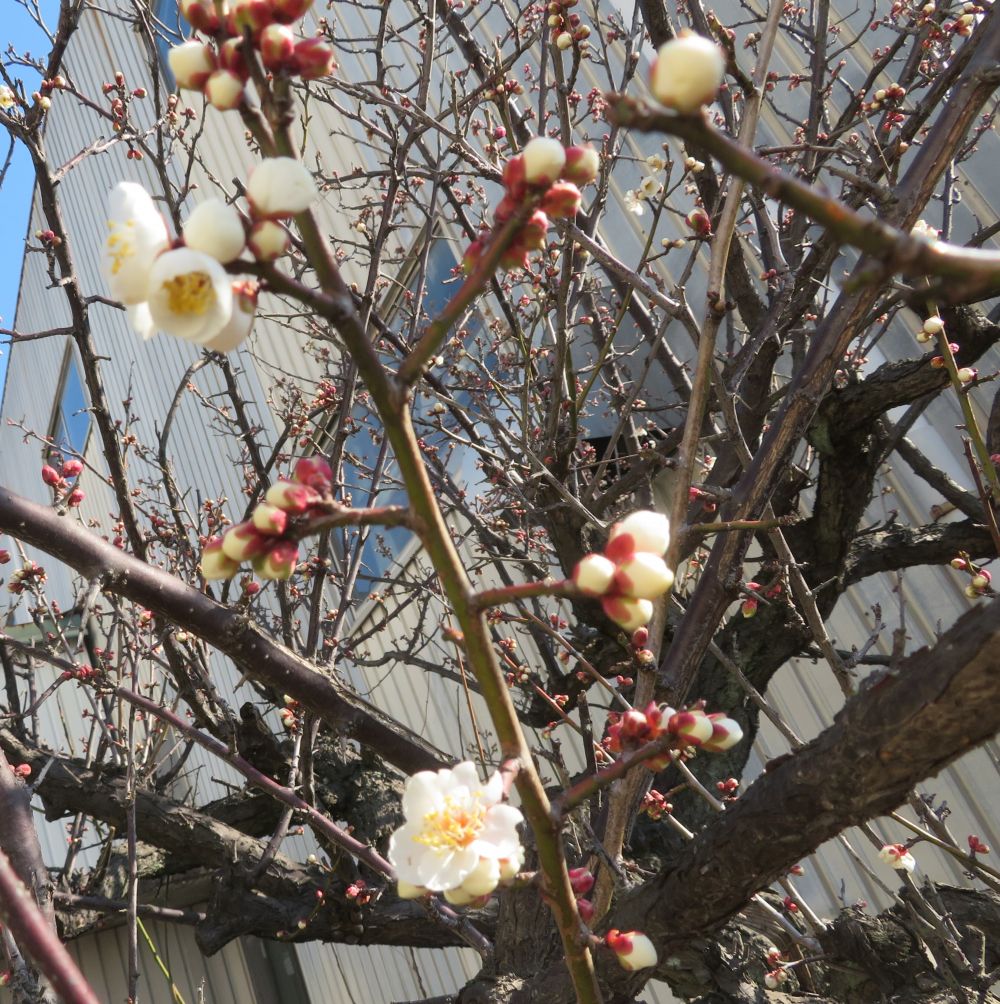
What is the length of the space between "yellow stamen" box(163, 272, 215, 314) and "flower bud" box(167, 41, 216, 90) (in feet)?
0.61

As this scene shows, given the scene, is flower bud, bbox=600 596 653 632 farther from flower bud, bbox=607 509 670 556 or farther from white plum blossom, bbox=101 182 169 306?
white plum blossom, bbox=101 182 169 306

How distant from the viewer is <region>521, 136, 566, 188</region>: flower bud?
732mm

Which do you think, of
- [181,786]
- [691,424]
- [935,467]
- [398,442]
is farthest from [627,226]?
[181,786]

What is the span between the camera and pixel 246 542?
0.80 m

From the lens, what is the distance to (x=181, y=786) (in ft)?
28.1

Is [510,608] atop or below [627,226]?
below

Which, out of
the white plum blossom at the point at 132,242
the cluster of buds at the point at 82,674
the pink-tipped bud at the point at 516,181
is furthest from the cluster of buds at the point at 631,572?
the cluster of buds at the point at 82,674

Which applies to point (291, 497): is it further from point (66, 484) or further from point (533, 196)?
point (66, 484)

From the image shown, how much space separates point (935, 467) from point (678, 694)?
2309 millimetres

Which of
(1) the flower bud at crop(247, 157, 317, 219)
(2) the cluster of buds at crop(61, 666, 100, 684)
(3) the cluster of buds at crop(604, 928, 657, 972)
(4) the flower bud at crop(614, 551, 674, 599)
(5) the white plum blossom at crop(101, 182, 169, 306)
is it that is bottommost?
(3) the cluster of buds at crop(604, 928, 657, 972)

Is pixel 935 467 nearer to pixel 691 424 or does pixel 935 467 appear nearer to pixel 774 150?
pixel 774 150

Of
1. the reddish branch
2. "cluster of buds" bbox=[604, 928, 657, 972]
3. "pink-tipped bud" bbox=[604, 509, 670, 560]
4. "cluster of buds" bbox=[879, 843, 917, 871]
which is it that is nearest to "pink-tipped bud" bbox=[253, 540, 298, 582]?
"pink-tipped bud" bbox=[604, 509, 670, 560]

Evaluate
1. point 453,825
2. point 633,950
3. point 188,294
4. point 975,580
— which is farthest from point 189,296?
point 975,580

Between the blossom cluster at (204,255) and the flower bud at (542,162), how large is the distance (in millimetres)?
160
